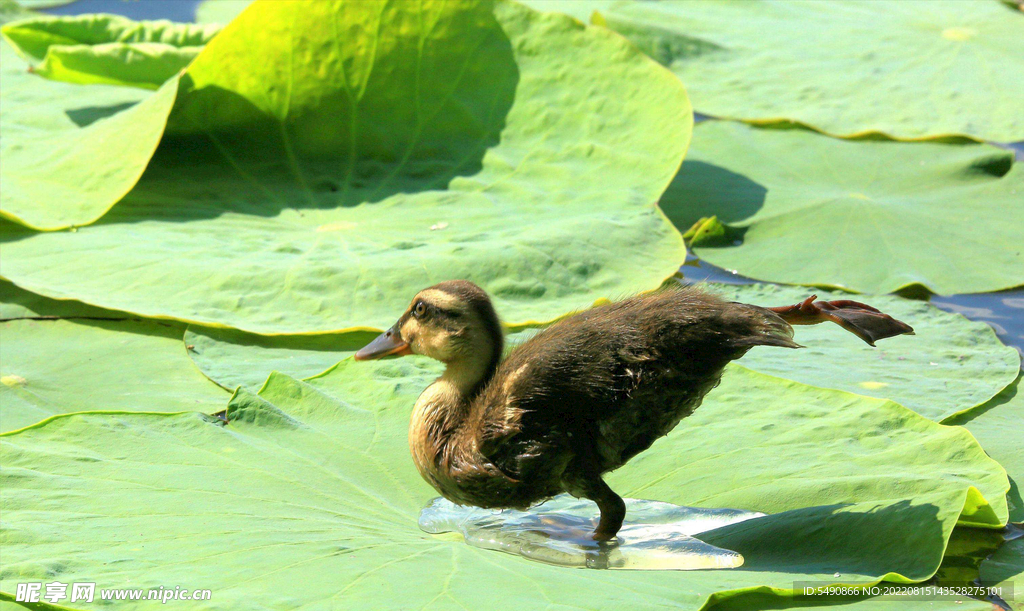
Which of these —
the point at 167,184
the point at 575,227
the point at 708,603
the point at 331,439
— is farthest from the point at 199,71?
the point at 708,603

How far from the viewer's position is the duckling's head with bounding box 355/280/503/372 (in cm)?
225

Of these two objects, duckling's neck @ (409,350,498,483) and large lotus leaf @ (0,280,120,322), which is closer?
duckling's neck @ (409,350,498,483)

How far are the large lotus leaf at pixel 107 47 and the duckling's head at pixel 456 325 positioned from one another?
2653mm

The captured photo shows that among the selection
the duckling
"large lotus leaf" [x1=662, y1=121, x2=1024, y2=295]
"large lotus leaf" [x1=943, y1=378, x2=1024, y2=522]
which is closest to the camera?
the duckling

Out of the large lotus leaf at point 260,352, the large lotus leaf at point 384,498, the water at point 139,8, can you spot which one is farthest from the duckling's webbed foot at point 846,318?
the water at point 139,8

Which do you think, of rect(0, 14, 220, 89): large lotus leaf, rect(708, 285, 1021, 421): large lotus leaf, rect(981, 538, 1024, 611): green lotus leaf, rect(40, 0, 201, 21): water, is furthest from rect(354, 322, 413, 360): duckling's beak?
rect(40, 0, 201, 21): water

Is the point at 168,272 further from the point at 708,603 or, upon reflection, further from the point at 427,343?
the point at 708,603

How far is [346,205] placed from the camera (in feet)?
13.0

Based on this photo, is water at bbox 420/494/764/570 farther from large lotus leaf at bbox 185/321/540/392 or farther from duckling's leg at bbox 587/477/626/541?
large lotus leaf at bbox 185/321/540/392

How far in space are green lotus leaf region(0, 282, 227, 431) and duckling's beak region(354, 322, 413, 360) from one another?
0.77m

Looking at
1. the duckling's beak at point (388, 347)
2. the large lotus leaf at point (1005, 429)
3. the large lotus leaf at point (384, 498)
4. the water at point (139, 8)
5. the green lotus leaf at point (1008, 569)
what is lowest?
the green lotus leaf at point (1008, 569)

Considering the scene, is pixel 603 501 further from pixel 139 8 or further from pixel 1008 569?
pixel 139 8

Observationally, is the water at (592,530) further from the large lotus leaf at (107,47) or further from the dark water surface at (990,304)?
the large lotus leaf at (107,47)

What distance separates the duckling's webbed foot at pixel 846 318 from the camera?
2.18 m
